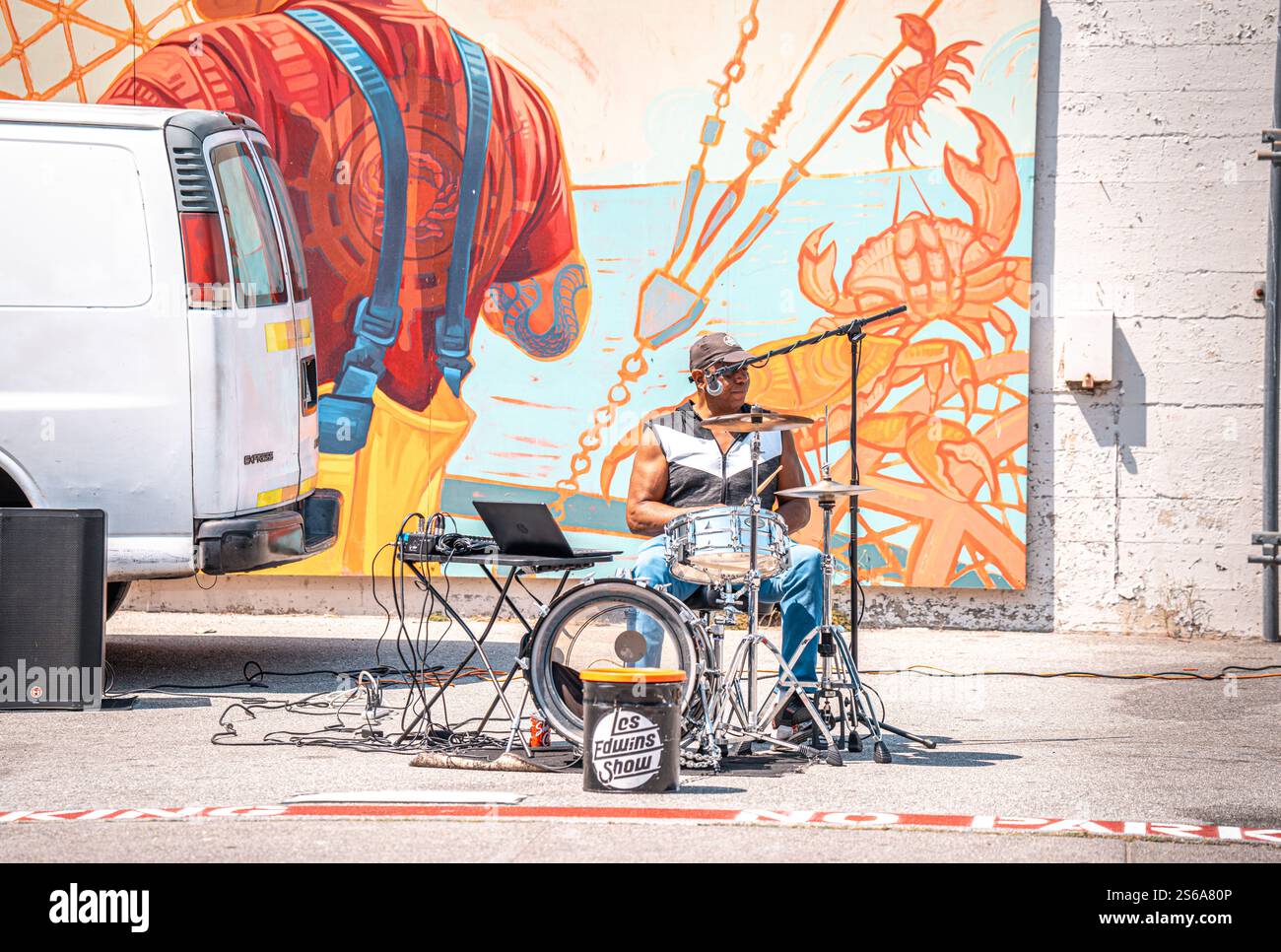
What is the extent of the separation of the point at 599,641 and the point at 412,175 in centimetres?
547

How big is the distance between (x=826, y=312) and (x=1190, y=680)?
131 inches

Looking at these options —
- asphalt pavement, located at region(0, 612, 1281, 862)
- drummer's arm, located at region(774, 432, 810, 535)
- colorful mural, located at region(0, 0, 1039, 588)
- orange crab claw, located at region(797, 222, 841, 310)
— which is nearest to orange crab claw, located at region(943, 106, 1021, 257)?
colorful mural, located at region(0, 0, 1039, 588)

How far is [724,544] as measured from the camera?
6227 mm

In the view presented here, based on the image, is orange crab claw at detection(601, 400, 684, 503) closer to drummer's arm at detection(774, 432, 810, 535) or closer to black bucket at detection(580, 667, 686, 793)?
drummer's arm at detection(774, 432, 810, 535)

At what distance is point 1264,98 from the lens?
1013 centimetres

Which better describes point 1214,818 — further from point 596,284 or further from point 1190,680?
point 596,284

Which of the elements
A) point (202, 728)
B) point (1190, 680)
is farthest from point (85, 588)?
point (1190, 680)

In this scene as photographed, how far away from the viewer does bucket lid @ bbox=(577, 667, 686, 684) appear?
550 cm

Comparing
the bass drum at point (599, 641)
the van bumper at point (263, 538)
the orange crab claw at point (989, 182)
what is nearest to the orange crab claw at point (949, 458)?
the orange crab claw at point (989, 182)

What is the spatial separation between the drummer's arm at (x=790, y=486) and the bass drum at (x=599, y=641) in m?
0.95

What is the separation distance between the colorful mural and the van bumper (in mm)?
2344

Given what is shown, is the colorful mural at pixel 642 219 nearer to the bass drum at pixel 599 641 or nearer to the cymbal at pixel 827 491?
the cymbal at pixel 827 491

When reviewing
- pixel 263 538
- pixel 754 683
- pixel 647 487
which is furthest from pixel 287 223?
pixel 754 683

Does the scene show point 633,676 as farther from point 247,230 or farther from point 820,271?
point 820,271
